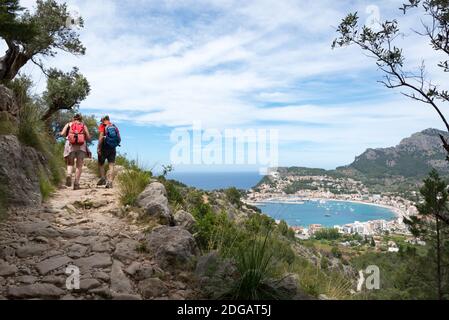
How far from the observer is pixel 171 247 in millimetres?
5250

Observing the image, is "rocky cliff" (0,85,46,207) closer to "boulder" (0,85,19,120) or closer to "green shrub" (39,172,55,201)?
"boulder" (0,85,19,120)

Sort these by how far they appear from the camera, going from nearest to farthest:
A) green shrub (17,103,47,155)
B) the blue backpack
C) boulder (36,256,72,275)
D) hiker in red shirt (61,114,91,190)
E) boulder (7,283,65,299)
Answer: boulder (7,283,65,299) < boulder (36,256,72,275) < green shrub (17,103,47,155) < hiker in red shirt (61,114,91,190) < the blue backpack

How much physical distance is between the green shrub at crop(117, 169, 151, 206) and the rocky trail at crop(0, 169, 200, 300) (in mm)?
466

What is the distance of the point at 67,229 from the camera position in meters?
6.16

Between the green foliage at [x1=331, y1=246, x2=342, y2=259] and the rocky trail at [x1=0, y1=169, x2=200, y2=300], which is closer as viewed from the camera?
the rocky trail at [x1=0, y1=169, x2=200, y2=300]

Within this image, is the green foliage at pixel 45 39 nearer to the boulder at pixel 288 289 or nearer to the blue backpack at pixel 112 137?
the blue backpack at pixel 112 137

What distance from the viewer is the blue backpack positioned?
994 centimetres

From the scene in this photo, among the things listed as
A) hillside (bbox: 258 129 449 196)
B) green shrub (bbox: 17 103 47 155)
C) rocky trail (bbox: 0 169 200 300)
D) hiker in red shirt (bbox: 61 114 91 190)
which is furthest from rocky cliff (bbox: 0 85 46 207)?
hillside (bbox: 258 129 449 196)

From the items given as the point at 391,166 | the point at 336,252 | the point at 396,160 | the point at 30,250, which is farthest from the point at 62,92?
the point at 396,160

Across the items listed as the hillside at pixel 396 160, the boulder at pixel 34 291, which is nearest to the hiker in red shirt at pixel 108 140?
the boulder at pixel 34 291

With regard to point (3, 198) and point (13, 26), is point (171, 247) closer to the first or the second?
point (3, 198)

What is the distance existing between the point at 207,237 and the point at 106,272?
85.2 inches

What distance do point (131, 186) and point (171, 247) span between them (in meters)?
3.30
